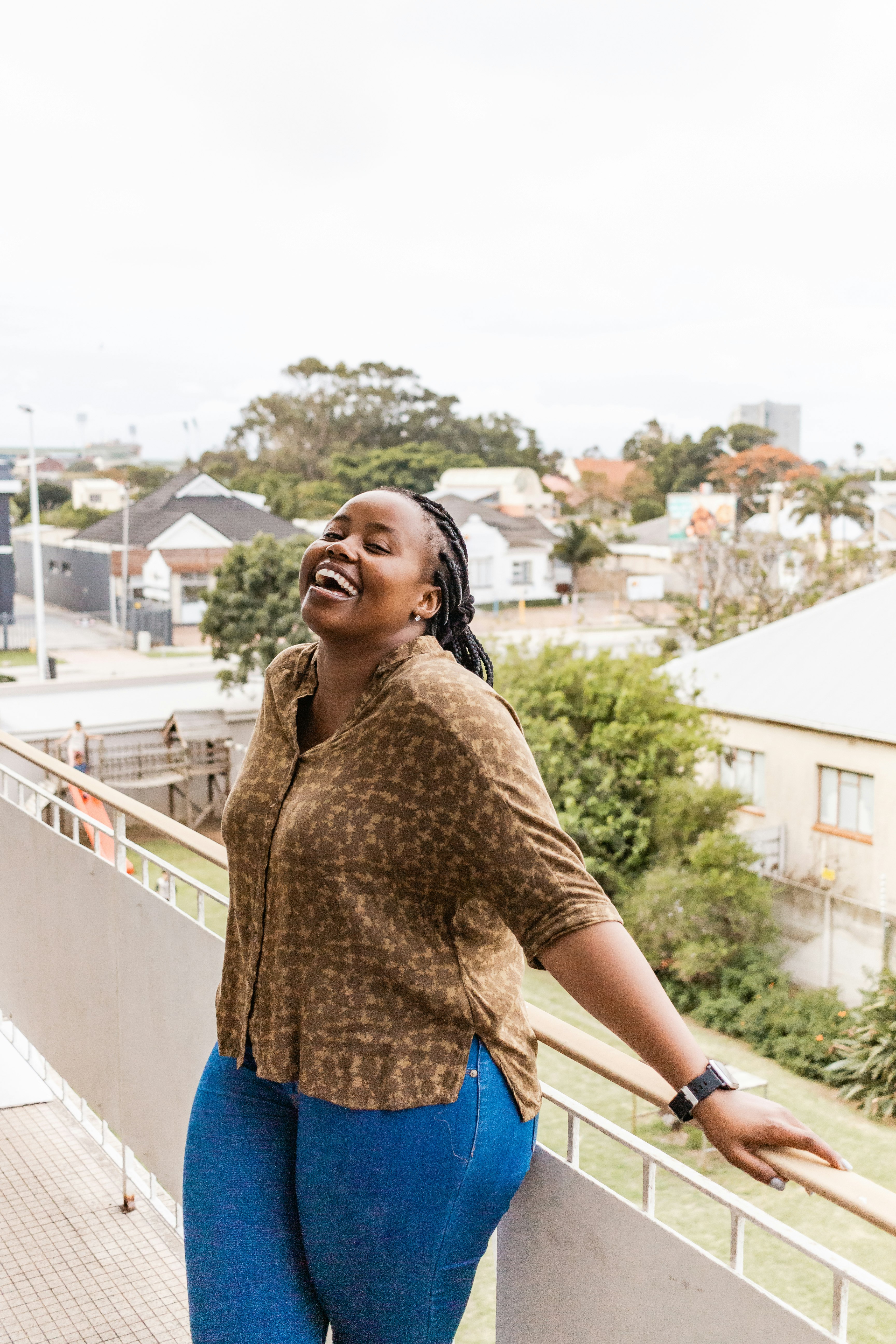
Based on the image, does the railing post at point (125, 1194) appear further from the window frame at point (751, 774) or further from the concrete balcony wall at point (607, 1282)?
the window frame at point (751, 774)

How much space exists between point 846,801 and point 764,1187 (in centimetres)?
627

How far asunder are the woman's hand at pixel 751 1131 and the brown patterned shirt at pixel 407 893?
0.15m

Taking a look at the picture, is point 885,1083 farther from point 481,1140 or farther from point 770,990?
Result: point 481,1140

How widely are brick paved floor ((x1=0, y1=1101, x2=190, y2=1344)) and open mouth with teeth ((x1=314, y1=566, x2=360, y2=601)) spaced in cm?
111

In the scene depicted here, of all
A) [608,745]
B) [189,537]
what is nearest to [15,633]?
[189,537]

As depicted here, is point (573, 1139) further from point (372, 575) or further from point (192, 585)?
point (192, 585)

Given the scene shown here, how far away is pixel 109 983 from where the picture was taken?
1.94 meters

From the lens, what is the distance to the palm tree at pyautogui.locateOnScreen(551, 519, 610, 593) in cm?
3662

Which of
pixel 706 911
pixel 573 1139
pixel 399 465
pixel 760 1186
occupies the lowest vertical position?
pixel 760 1186

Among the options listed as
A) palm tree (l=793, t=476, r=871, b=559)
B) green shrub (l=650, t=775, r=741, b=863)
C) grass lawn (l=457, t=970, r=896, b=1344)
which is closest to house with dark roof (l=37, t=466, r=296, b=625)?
palm tree (l=793, t=476, r=871, b=559)

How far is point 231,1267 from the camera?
3.19ft

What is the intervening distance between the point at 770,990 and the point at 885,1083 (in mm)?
1534

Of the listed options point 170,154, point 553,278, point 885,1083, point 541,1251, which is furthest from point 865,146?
point 541,1251

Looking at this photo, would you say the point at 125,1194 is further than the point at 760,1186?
No
